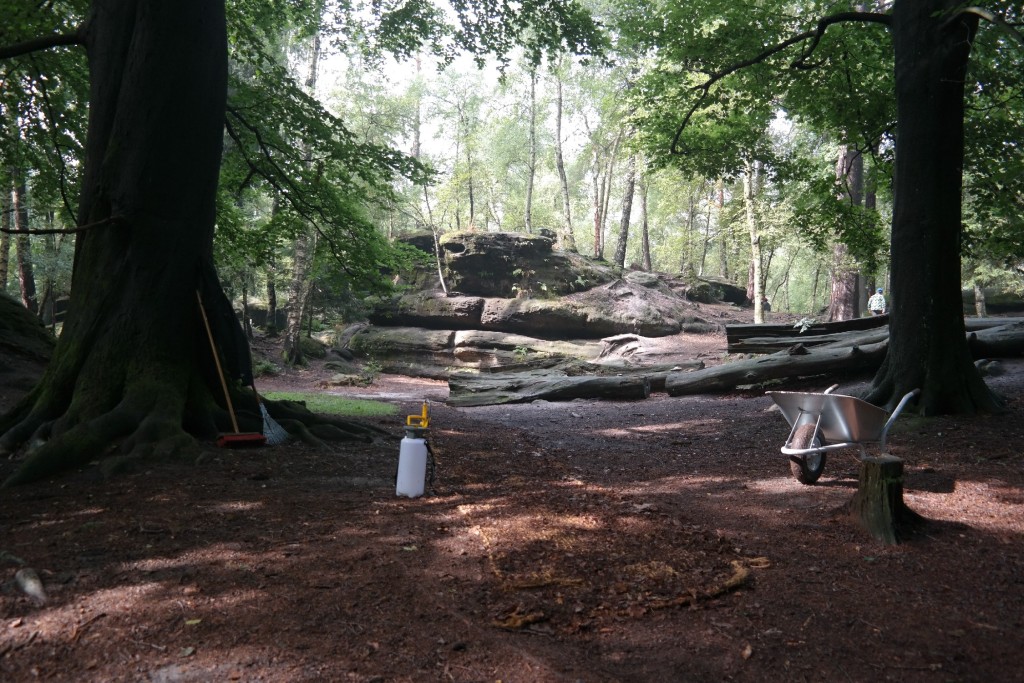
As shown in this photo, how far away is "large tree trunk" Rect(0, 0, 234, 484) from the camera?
5406mm

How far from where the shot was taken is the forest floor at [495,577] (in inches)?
97.3

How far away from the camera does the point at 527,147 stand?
38125 mm

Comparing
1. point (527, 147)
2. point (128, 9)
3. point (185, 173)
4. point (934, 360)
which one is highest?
point (527, 147)

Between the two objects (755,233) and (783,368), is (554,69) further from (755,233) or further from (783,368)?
(755,233)

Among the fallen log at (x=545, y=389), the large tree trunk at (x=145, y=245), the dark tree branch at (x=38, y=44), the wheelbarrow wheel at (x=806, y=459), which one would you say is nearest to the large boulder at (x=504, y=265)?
the fallen log at (x=545, y=389)

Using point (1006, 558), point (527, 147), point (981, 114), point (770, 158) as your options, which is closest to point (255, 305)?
point (527, 147)

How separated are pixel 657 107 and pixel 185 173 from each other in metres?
9.01

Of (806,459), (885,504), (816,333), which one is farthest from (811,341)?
Answer: (885,504)

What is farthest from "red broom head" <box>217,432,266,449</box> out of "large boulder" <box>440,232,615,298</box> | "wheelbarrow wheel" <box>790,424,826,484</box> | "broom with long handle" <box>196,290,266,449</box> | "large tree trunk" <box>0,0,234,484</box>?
"large boulder" <box>440,232,615,298</box>

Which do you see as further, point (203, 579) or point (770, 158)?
point (770, 158)

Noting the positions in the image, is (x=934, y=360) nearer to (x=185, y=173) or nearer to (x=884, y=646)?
(x=884, y=646)

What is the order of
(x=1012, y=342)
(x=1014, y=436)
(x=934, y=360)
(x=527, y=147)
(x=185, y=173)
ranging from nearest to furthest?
(x=185, y=173), (x=1014, y=436), (x=934, y=360), (x=1012, y=342), (x=527, y=147)

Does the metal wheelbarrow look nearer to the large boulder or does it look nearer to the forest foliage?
the forest foliage

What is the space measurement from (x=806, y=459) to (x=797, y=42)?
8563mm
